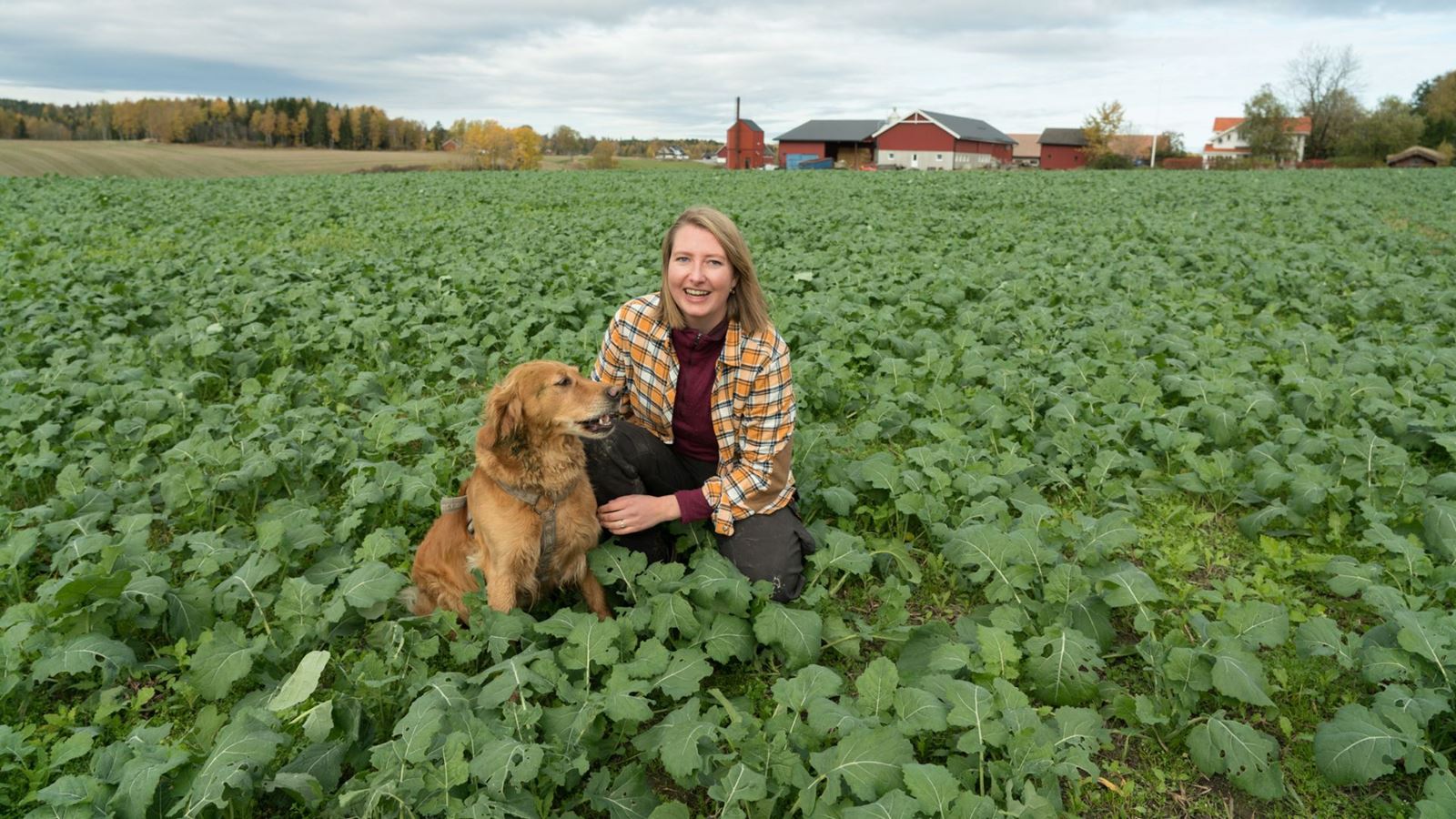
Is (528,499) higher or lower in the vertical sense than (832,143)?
→ lower

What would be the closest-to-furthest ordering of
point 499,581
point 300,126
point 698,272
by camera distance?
1. point 499,581
2. point 698,272
3. point 300,126

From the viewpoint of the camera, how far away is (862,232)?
1755 centimetres

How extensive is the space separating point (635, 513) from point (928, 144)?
86916 millimetres

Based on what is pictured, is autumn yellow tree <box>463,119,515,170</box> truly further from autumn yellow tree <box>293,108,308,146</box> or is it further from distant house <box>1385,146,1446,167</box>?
distant house <box>1385,146,1446,167</box>

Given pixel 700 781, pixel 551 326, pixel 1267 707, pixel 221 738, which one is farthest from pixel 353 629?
pixel 551 326

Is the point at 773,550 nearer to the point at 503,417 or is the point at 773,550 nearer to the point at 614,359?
the point at 614,359

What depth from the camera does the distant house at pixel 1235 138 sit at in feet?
283

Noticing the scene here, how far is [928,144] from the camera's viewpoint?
83.1m

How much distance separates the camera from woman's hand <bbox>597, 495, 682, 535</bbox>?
411 centimetres

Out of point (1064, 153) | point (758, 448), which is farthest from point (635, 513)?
point (1064, 153)

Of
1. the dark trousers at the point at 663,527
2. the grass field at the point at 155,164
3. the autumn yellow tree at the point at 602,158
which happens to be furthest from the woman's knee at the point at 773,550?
the autumn yellow tree at the point at 602,158

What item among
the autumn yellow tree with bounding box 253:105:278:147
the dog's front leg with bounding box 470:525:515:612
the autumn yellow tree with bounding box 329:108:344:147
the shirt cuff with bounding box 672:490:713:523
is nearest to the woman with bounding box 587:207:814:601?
the shirt cuff with bounding box 672:490:713:523

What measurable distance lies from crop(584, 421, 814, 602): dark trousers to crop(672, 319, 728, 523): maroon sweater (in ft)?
0.31

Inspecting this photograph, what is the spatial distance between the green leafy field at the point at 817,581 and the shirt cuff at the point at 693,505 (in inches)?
9.5
